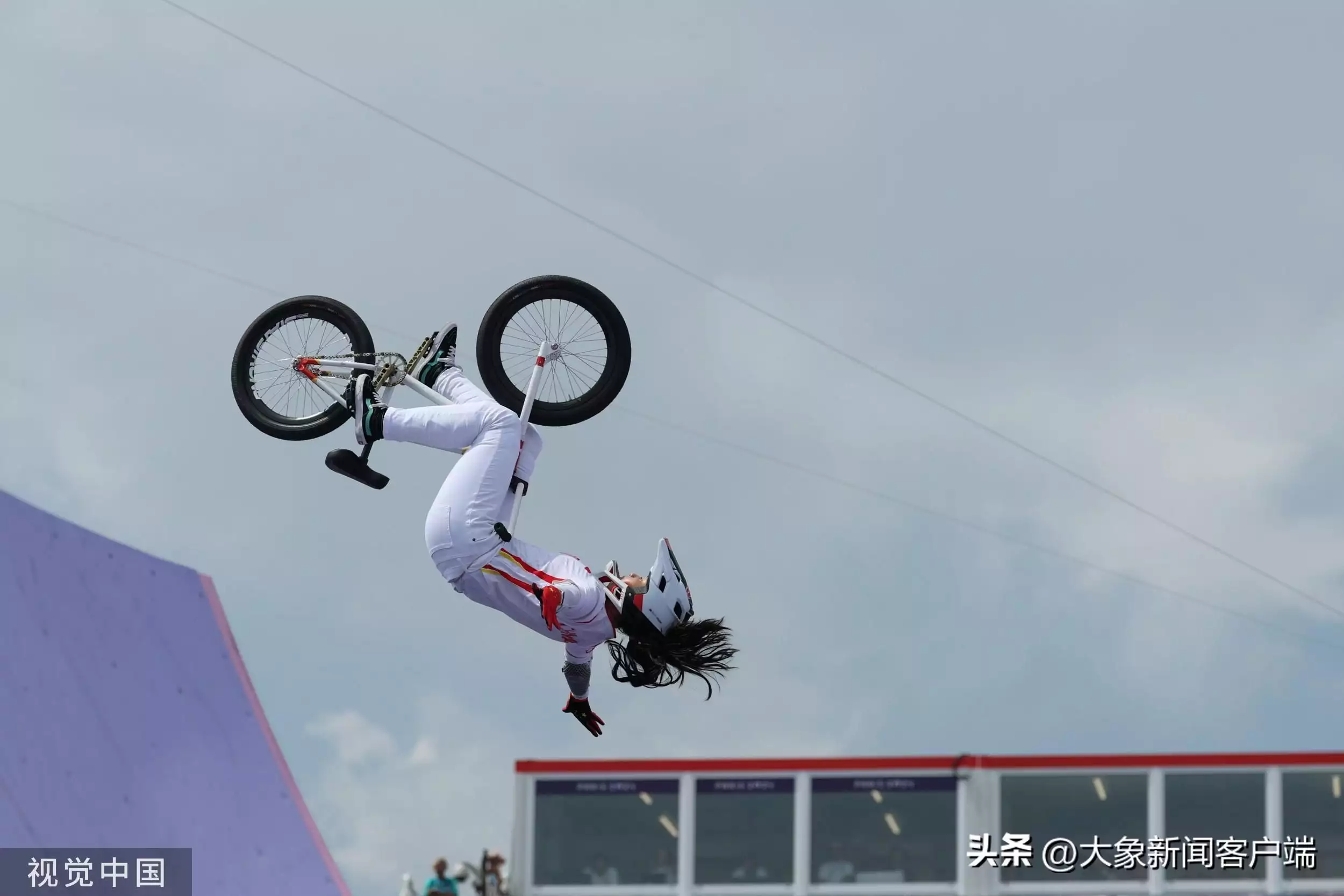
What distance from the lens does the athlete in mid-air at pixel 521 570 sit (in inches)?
520

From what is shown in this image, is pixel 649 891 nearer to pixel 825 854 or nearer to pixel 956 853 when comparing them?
pixel 825 854

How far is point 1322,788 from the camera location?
32156mm

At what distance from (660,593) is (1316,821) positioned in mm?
22149

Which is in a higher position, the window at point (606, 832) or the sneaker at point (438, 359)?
the sneaker at point (438, 359)

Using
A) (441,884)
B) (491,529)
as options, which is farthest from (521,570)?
(441,884)

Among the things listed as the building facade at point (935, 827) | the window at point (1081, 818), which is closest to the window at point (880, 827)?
the building facade at point (935, 827)

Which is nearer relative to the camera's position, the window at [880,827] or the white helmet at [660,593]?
the white helmet at [660,593]

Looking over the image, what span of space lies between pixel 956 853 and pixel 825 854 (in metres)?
2.19

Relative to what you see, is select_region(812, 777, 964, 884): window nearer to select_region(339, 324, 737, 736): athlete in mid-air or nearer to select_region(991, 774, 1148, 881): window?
select_region(991, 774, 1148, 881): window

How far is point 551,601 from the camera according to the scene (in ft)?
42.5

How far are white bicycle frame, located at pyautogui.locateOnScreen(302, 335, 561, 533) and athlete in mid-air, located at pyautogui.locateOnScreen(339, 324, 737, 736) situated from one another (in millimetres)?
46

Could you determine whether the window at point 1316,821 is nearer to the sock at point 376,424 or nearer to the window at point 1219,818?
the window at point 1219,818

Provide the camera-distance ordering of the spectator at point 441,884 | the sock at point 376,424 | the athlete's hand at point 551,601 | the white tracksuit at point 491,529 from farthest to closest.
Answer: the spectator at point 441,884 → the sock at point 376,424 → the white tracksuit at point 491,529 → the athlete's hand at point 551,601

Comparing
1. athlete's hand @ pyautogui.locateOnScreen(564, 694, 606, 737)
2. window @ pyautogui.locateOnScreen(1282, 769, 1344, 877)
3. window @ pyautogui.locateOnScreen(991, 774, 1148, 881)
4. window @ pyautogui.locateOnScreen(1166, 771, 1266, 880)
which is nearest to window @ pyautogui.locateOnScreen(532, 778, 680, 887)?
window @ pyautogui.locateOnScreen(991, 774, 1148, 881)
